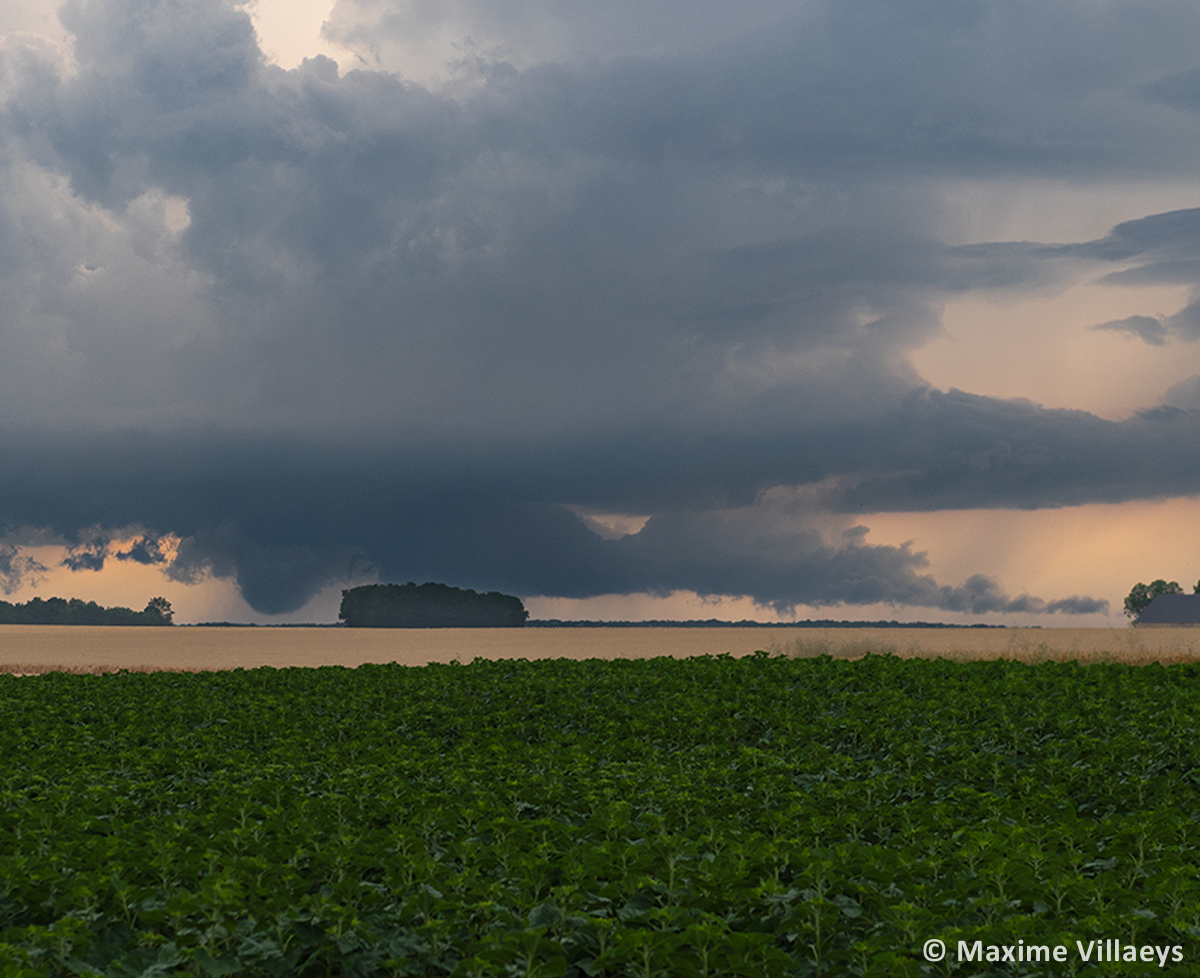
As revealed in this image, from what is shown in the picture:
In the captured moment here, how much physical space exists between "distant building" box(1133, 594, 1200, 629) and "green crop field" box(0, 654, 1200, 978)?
10283 centimetres

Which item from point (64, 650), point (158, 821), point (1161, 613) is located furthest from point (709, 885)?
point (1161, 613)

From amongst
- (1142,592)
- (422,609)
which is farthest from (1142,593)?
(422,609)

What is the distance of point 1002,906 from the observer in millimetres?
6867

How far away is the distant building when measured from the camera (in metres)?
108

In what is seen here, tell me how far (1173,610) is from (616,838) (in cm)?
11810

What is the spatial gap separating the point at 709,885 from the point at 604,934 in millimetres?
1075

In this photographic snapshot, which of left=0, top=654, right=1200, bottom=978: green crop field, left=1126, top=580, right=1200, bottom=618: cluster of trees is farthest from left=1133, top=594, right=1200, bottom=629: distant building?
left=0, top=654, right=1200, bottom=978: green crop field

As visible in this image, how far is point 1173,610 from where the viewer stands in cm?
10931

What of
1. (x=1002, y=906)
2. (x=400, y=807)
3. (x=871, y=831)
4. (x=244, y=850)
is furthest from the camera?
(x=871, y=831)

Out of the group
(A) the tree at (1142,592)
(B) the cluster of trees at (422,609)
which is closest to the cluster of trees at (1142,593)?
(A) the tree at (1142,592)

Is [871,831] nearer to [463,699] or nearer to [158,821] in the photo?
[158,821]

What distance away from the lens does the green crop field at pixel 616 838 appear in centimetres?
625

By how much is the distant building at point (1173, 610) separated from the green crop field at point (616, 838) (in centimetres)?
10283

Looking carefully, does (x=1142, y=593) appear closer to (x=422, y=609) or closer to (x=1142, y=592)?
(x=1142, y=592)
